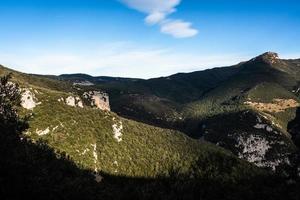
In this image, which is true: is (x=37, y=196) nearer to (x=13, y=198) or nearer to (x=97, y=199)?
(x=13, y=198)

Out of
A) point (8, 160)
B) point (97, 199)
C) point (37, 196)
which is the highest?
point (8, 160)

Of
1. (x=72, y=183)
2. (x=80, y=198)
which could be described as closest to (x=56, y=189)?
(x=80, y=198)

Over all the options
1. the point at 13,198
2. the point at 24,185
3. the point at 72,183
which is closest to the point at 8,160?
the point at 24,185

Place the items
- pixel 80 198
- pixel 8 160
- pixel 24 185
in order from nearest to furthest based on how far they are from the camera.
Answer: pixel 24 185 < pixel 8 160 < pixel 80 198

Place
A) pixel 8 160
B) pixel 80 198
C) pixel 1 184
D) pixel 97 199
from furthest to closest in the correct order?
pixel 97 199 → pixel 80 198 → pixel 8 160 → pixel 1 184

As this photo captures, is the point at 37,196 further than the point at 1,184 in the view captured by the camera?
Yes

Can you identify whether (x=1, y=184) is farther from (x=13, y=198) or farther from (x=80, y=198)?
(x=80, y=198)

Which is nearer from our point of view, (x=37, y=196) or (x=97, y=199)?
(x=37, y=196)

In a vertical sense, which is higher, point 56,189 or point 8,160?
point 8,160

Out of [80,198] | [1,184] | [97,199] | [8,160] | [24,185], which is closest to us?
[1,184]
